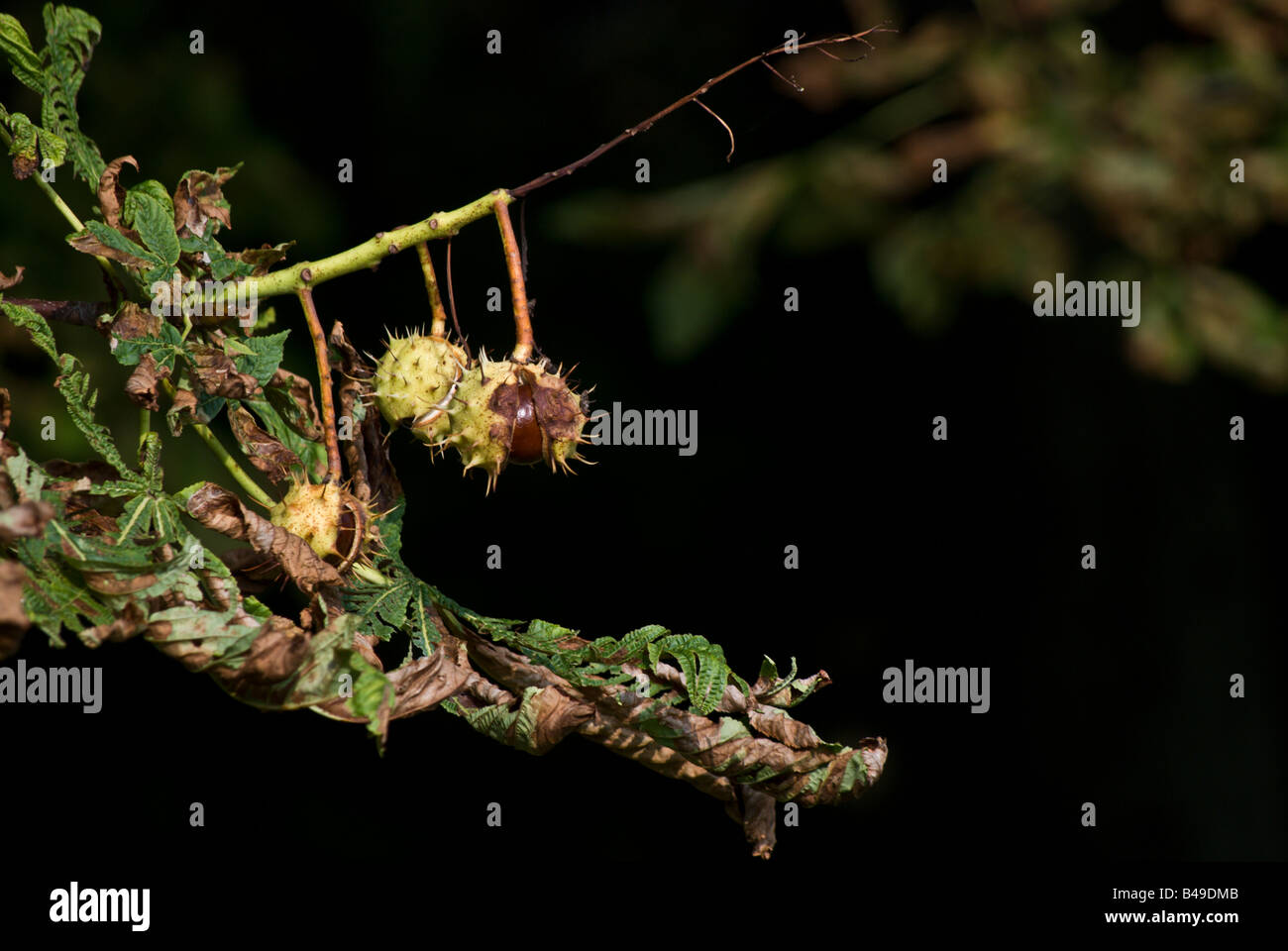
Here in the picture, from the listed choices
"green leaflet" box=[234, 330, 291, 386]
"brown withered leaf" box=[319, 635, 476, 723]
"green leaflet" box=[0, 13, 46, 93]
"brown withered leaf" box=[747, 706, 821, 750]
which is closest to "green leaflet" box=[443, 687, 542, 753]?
"brown withered leaf" box=[319, 635, 476, 723]

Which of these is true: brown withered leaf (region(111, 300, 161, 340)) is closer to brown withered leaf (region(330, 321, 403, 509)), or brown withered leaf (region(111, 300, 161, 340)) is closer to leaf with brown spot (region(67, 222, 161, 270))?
leaf with brown spot (region(67, 222, 161, 270))

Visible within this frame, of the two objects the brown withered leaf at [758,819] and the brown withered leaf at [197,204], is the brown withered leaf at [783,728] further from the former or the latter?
the brown withered leaf at [197,204]

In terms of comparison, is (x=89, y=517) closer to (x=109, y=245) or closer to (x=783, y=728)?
(x=109, y=245)

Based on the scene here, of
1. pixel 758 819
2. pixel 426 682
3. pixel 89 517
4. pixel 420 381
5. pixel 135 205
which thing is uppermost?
pixel 135 205

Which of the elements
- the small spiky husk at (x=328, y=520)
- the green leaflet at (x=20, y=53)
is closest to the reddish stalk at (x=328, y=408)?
the small spiky husk at (x=328, y=520)

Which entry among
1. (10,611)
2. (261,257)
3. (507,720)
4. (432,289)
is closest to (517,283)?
(432,289)

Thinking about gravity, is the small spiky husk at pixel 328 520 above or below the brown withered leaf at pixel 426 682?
above

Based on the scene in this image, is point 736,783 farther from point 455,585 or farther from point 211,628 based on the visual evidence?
point 455,585
